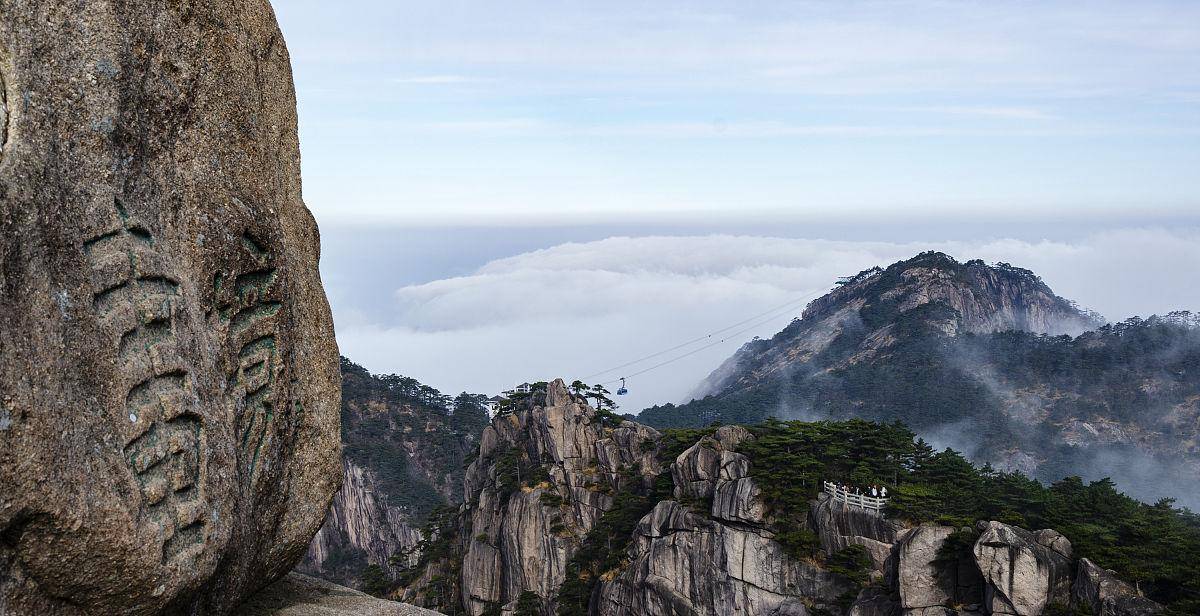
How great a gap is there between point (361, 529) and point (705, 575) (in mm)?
51839

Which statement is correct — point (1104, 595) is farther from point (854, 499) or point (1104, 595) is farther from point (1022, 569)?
point (854, 499)

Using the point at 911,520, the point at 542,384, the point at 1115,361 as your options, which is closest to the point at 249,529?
the point at 911,520

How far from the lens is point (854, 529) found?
3806 centimetres

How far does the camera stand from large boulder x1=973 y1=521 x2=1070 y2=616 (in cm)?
3133

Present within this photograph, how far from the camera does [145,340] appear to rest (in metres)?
9.28

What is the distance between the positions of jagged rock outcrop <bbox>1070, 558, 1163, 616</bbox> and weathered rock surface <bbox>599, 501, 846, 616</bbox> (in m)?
9.83

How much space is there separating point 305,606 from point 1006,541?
26975 millimetres

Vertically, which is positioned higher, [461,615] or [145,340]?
[145,340]

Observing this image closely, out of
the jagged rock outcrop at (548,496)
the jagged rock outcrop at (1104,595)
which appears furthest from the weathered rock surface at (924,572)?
the jagged rock outcrop at (548,496)

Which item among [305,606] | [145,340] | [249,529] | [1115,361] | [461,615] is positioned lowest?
[461,615]

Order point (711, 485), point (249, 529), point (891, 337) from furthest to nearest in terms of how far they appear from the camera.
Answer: point (891, 337) → point (711, 485) → point (249, 529)

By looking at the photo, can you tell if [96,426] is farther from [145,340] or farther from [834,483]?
[834,483]

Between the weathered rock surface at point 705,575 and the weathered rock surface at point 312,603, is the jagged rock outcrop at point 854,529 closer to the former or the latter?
the weathered rock surface at point 705,575

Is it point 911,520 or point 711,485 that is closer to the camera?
point 911,520
